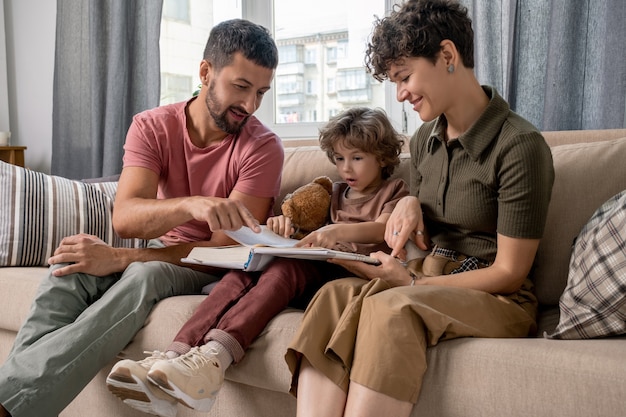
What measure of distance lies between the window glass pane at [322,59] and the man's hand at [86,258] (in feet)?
4.73

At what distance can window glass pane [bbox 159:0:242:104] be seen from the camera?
3.29m

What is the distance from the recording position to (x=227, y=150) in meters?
1.97

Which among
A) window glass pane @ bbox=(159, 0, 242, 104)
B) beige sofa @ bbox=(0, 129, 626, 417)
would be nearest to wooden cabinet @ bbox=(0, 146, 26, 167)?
window glass pane @ bbox=(159, 0, 242, 104)

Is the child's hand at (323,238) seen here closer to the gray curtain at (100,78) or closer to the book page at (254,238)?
the book page at (254,238)

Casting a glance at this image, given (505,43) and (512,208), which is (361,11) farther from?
(512,208)

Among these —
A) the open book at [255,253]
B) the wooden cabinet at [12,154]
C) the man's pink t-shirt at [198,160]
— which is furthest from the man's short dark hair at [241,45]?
the wooden cabinet at [12,154]

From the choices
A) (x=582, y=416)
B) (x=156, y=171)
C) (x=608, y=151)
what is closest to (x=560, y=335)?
(x=582, y=416)

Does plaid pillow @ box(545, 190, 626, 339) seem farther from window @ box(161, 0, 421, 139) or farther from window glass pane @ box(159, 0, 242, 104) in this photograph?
window glass pane @ box(159, 0, 242, 104)

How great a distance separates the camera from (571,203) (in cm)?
166

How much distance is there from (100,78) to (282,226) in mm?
1870

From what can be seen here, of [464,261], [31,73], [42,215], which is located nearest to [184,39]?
[31,73]

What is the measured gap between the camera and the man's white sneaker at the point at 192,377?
123 centimetres

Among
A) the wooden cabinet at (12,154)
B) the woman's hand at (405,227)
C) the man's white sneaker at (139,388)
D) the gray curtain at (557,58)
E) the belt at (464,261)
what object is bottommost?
the man's white sneaker at (139,388)

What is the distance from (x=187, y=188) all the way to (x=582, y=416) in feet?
4.10
